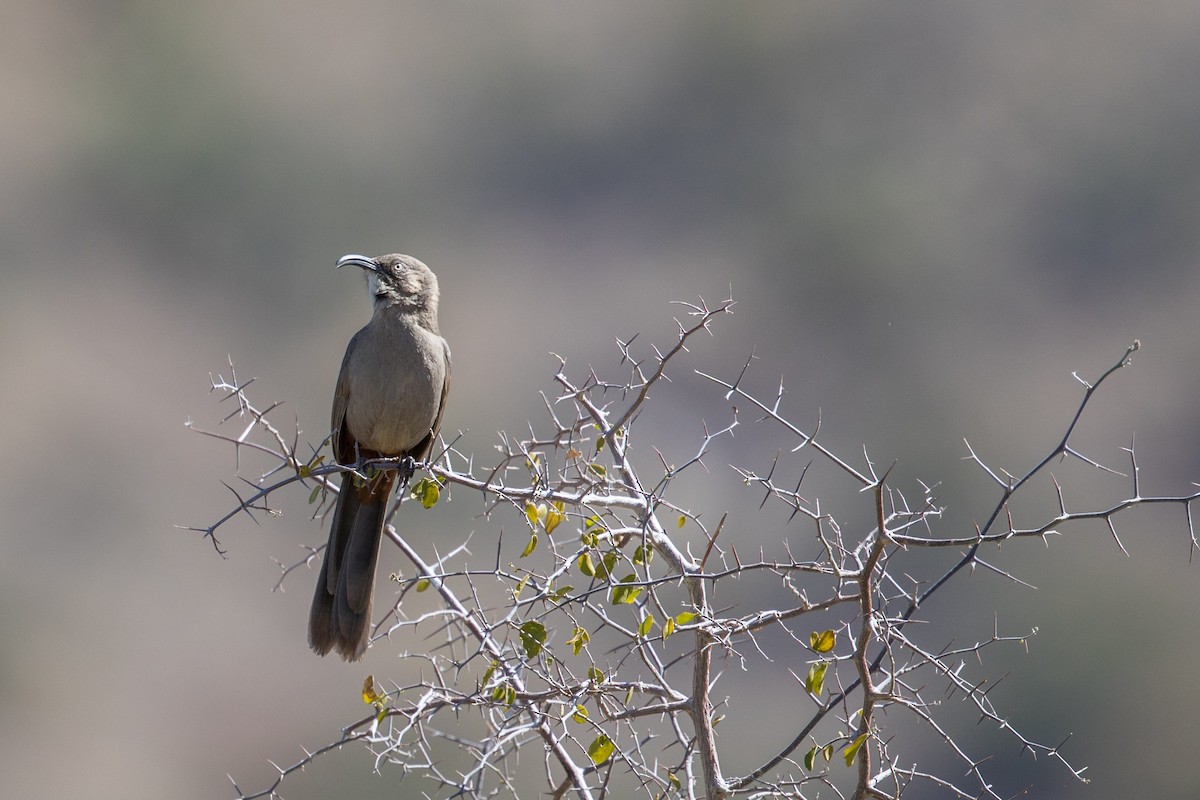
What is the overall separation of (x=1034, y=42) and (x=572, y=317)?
20.9 m

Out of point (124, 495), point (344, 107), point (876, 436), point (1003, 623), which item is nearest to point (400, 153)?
point (344, 107)

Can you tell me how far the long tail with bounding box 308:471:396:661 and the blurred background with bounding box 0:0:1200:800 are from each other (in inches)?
643

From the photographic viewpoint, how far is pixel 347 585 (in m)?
5.88

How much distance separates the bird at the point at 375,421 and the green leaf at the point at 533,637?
185cm

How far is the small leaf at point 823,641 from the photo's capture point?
371 centimetres

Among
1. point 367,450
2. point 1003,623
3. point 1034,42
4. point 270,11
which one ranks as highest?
point 270,11

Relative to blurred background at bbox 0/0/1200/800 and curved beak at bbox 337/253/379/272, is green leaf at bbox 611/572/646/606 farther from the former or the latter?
blurred background at bbox 0/0/1200/800

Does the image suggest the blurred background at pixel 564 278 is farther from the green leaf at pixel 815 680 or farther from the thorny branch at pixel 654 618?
the green leaf at pixel 815 680

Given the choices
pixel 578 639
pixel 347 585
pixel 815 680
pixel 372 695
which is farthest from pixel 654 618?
pixel 347 585

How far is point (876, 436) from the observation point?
3353 centimetres

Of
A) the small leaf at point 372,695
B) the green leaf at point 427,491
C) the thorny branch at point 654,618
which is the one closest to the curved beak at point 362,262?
the thorny branch at point 654,618

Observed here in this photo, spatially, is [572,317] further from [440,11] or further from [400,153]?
[440,11]

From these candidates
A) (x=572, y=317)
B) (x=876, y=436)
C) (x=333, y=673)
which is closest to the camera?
(x=333, y=673)

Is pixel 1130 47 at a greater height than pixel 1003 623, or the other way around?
pixel 1130 47
